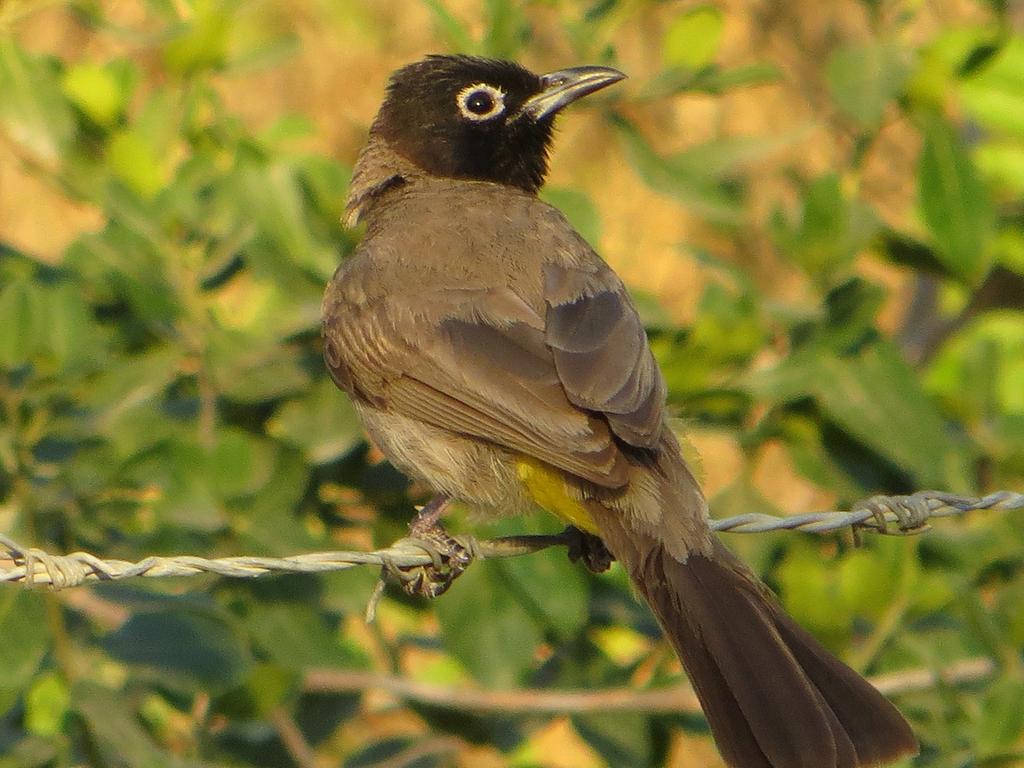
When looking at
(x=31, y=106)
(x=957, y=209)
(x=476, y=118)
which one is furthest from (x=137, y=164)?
(x=957, y=209)

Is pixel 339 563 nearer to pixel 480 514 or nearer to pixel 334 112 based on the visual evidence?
pixel 480 514

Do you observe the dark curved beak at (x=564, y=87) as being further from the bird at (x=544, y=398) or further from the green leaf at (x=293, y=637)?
the green leaf at (x=293, y=637)

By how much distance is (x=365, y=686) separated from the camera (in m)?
4.75

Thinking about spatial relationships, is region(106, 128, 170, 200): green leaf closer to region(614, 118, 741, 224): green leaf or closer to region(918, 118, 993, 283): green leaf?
region(614, 118, 741, 224): green leaf

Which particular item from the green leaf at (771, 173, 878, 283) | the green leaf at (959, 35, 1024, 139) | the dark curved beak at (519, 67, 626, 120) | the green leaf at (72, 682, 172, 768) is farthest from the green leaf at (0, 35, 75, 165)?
the green leaf at (959, 35, 1024, 139)

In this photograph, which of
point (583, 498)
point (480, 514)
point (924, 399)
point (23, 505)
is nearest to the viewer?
point (583, 498)

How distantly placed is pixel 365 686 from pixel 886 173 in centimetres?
428

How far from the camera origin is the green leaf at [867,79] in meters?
4.81

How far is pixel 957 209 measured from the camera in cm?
495

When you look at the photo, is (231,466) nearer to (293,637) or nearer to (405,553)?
(293,637)

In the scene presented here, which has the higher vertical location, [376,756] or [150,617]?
[150,617]

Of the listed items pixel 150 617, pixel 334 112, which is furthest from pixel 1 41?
pixel 334 112

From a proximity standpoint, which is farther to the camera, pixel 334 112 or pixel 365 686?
pixel 334 112

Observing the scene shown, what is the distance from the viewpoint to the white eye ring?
4996 mm
